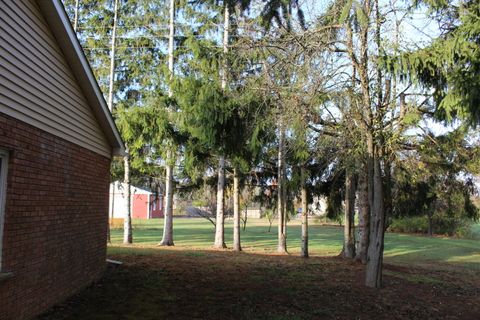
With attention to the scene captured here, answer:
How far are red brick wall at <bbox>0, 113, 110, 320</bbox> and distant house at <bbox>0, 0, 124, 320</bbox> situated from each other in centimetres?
1

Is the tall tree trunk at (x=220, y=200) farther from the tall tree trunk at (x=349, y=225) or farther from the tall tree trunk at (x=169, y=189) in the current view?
the tall tree trunk at (x=349, y=225)

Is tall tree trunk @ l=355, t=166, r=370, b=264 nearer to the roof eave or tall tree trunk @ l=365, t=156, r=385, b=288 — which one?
tall tree trunk @ l=365, t=156, r=385, b=288

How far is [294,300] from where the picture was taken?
335 inches

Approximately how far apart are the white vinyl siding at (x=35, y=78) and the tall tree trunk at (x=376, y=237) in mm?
6345

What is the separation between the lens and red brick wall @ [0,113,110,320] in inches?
219

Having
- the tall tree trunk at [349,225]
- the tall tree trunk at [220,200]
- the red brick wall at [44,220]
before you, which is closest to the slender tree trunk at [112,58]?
the tall tree trunk at [220,200]

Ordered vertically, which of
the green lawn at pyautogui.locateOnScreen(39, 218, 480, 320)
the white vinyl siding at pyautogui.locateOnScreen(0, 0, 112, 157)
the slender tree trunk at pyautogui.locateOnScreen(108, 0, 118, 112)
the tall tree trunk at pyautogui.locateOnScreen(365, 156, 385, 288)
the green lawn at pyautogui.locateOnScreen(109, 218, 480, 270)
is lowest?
the green lawn at pyautogui.locateOnScreen(109, 218, 480, 270)

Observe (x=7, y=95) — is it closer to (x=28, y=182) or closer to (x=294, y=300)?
(x=28, y=182)

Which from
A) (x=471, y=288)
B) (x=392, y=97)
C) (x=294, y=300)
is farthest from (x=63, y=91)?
(x=471, y=288)

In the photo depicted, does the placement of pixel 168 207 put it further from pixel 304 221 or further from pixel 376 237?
pixel 376 237

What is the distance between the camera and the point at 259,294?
8828mm

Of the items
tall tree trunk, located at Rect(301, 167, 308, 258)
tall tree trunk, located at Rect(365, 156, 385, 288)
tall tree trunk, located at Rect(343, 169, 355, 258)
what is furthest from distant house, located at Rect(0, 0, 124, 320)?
tall tree trunk, located at Rect(343, 169, 355, 258)

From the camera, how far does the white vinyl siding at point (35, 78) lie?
542cm

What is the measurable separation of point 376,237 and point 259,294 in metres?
3.27
